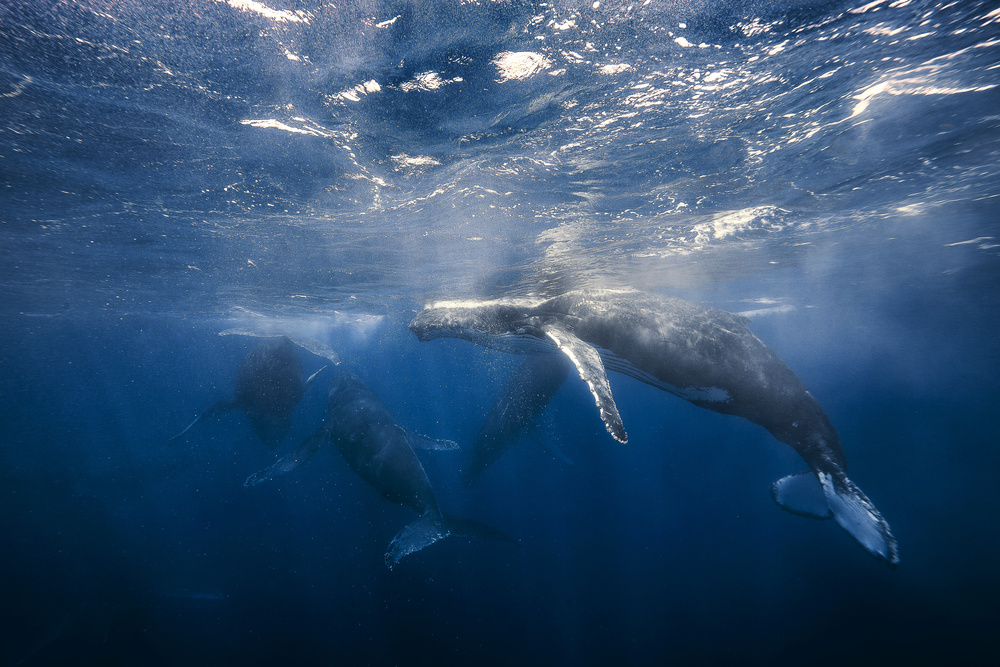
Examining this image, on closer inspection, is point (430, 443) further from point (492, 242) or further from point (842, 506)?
point (842, 506)

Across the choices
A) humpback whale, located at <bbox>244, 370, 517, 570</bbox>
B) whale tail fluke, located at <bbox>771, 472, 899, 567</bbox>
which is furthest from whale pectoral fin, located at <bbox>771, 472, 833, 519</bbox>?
humpback whale, located at <bbox>244, 370, 517, 570</bbox>

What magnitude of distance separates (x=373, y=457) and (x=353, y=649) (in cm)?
605

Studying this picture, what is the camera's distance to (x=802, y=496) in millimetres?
5305

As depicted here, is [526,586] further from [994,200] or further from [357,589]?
[994,200]

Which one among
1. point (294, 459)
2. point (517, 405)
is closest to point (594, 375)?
point (517, 405)

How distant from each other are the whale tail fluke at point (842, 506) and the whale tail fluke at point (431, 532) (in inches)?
198

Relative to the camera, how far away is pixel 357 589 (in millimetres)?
12469

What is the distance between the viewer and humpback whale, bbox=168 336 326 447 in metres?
12.5

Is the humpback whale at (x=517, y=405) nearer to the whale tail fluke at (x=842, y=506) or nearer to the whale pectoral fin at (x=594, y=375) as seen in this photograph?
the whale pectoral fin at (x=594, y=375)

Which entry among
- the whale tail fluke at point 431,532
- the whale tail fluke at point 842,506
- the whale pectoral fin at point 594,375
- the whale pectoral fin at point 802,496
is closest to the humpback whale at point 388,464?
the whale tail fluke at point 431,532

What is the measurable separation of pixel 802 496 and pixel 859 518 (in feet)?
3.17

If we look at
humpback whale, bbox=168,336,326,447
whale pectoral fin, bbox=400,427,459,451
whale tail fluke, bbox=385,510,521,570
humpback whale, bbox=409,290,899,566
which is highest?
humpback whale, bbox=409,290,899,566

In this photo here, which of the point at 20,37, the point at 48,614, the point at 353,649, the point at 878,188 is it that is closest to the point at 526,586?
the point at 353,649

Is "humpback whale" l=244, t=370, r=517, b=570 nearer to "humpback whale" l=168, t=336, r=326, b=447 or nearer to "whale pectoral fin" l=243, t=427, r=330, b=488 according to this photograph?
"whale pectoral fin" l=243, t=427, r=330, b=488
